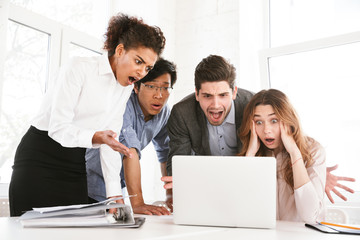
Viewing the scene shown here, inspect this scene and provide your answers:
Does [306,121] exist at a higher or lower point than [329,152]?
higher

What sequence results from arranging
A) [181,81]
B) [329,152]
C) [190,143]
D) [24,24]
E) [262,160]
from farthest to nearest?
1. [181,81]
2. [329,152]
3. [24,24]
4. [190,143]
5. [262,160]

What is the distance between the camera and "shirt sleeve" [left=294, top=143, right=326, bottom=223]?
1.45m

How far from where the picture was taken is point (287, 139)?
1.61m

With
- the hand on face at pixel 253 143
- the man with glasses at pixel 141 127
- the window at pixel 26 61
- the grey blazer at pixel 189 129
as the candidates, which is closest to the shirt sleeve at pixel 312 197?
the hand on face at pixel 253 143

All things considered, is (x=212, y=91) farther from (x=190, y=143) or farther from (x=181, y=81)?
(x=181, y=81)

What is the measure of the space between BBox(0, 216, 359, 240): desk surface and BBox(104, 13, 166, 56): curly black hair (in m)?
0.89

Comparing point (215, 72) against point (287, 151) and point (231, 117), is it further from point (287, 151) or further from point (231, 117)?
point (287, 151)

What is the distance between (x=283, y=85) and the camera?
2883 mm

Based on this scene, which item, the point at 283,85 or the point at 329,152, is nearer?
the point at 329,152

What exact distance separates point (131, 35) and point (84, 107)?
0.39 metres

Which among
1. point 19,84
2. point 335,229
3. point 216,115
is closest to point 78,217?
point 335,229

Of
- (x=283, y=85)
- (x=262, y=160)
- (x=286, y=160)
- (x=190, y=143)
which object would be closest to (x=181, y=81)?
(x=283, y=85)

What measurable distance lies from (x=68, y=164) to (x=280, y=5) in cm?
231

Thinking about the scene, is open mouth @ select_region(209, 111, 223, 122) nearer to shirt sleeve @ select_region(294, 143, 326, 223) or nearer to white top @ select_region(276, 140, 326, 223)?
white top @ select_region(276, 140, 326, 223)
